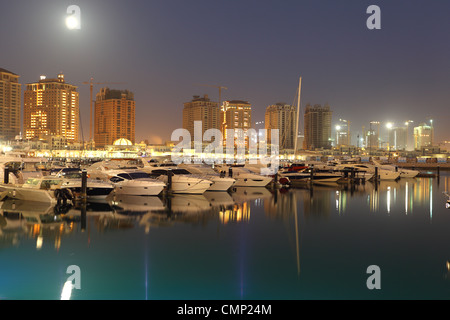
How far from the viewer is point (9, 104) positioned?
192625 millimetres

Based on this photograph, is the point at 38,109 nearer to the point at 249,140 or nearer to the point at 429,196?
the point at 249,140

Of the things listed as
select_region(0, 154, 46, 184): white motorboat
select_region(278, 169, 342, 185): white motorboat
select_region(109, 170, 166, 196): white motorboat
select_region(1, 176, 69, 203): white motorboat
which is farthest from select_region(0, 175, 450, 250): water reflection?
select_region(278, 169, 342, 185): white motorboat

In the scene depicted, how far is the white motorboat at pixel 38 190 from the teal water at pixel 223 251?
599 mm

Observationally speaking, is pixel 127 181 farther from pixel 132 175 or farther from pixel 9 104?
pixel 9 104

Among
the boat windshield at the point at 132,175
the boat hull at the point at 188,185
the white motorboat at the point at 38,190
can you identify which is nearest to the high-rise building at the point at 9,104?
the white motorboat at the point at 38,190

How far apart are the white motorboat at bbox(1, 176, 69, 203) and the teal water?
0.60 metres

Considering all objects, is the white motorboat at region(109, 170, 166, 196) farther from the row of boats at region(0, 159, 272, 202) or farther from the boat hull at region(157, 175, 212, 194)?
the boat hull at region(157, 175, 212, 194)

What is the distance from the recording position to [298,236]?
1521 cm

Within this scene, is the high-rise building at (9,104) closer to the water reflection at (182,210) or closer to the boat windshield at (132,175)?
the boat windshield at (132,175)

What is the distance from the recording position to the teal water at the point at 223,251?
9.63 meters

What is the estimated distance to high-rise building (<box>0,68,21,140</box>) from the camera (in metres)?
189

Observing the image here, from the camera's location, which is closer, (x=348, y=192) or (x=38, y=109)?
(x=348, y=192)
